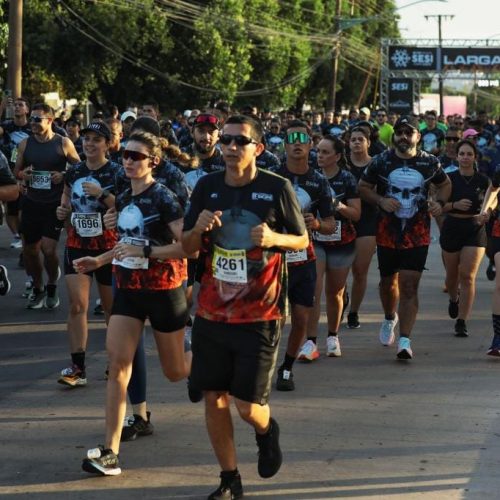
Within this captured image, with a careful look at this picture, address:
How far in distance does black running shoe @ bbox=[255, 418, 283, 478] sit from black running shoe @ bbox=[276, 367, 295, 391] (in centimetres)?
243

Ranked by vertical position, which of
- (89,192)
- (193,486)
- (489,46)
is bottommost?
(193,486)

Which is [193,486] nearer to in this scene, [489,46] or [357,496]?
[357,496]

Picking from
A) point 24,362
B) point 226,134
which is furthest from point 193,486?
point 24,362

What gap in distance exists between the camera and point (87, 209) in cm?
877

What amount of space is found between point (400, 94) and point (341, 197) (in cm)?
4406

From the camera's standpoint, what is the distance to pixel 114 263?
22.2ft

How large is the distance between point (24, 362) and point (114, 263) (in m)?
2.98

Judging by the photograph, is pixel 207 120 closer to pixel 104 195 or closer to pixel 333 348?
pixel 104 195

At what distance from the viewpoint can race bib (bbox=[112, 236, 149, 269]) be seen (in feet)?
21.9

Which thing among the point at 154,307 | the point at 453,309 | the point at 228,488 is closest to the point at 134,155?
the point at 154,307

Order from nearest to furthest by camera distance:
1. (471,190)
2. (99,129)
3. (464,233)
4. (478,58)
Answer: (99,129) → (464,233) → (471,190) → (478,58)

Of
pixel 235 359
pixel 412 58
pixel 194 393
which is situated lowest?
pixel 194 393

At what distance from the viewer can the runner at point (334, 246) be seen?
9.38 m

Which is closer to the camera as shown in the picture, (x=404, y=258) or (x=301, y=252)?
(x=301, y=252)
